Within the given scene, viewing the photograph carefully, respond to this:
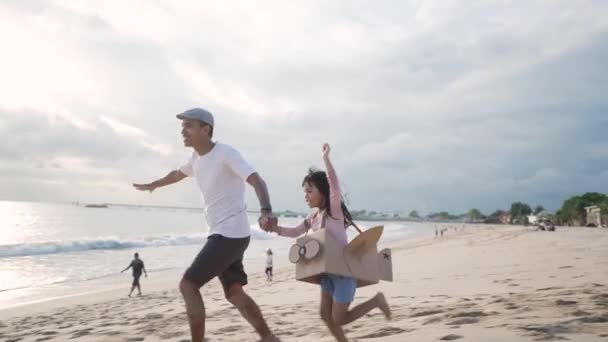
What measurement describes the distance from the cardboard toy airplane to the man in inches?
12.9

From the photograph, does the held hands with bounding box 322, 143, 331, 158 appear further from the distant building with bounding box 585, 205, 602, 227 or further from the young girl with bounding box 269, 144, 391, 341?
the distant building with bounding box 585, 205, 602, 227

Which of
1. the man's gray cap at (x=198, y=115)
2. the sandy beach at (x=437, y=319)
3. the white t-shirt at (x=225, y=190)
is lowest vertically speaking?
the sandy beach at (x=437, y=319)

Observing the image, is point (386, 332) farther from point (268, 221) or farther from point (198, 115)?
point (198, 115)

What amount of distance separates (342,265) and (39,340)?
18.7 ft

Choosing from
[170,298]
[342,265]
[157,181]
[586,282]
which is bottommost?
[170,298]

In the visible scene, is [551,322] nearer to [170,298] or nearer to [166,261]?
[170,298]

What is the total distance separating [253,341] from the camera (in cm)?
486

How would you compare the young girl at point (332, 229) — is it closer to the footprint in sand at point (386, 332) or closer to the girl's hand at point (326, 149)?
the girl's hand at point (326, 149)

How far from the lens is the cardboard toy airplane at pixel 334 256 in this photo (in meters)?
3.42

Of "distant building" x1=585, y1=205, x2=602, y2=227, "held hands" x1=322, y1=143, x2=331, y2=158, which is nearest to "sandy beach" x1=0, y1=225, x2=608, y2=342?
"held hands" x1=322, y1=143, x2=331, y2=158

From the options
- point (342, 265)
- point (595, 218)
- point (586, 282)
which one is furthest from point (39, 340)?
point (595, 218)

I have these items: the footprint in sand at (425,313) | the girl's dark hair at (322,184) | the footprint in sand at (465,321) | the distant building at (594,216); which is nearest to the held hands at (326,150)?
the girl's dark hair at (322,184)

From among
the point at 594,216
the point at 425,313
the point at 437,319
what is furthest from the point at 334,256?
the point at 594,216

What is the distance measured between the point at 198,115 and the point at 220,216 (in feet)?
2.68
